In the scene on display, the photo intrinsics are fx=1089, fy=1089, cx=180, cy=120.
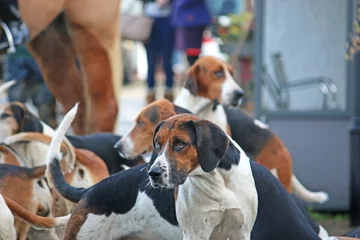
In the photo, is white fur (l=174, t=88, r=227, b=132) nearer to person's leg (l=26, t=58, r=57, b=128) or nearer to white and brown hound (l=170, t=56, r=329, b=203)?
white and brown hound (l=170, t=56, r=329, b=203)

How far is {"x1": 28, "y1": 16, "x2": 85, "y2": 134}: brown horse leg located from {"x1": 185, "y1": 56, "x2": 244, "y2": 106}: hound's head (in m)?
1.71

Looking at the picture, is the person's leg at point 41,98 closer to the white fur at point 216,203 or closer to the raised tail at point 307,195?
the raised tail at point 307,195

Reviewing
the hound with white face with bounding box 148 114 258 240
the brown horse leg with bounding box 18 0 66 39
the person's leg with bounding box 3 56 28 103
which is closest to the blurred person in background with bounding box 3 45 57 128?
the person's leg with bounding box 3 56 28 103

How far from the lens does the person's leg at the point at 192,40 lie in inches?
496

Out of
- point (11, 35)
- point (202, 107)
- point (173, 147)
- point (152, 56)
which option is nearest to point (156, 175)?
point (173, 147)

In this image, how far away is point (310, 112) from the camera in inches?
332

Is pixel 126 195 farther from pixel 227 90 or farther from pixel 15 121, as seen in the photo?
pixel 227 90

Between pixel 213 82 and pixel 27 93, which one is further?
pixel 27 93

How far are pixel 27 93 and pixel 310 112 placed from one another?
526 centimetres

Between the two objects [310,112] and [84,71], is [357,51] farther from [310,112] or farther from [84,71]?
[84,71]

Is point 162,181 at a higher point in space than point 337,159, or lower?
higher

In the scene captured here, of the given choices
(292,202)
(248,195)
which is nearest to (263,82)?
(292,202)

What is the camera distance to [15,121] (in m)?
6.46

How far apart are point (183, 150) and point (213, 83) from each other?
255 centimetres
